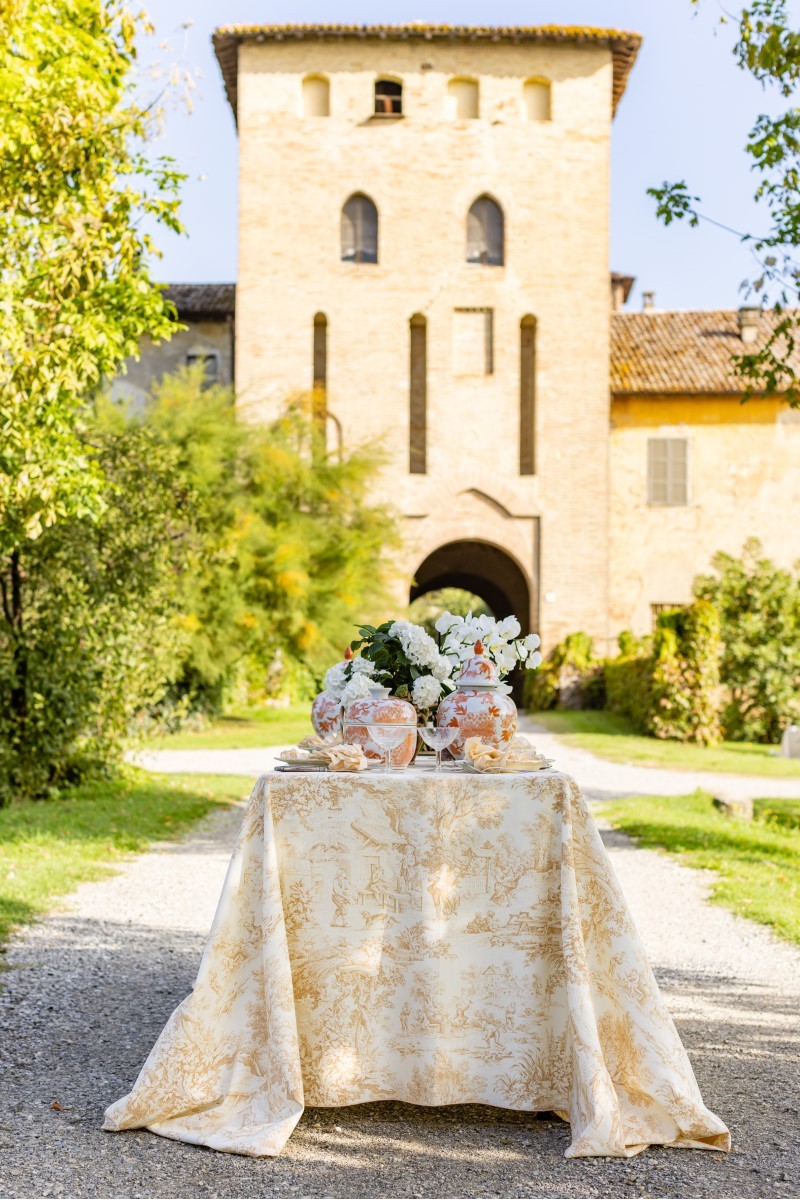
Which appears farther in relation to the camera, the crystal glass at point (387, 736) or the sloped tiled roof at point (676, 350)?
the sloped tiled roof at point (676, 350)

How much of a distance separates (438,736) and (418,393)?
2232 cm

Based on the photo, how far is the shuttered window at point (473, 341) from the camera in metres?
25.5

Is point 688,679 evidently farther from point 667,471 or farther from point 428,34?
point 428,34

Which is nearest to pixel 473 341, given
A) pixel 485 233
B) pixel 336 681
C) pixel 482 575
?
pixel 485 233

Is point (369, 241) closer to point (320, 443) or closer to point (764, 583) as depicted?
point (320, 443)

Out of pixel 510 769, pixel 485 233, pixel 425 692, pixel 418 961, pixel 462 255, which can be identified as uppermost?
pixel 485 233

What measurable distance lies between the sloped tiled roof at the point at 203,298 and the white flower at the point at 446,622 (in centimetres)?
2367

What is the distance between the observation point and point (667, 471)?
2636 centimetres

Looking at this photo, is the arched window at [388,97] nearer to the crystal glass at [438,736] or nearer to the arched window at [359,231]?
the arched window at [359,231]

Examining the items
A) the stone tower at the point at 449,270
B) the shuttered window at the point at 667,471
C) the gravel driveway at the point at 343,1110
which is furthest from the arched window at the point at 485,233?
the gravel driveway at the point at 343,1110

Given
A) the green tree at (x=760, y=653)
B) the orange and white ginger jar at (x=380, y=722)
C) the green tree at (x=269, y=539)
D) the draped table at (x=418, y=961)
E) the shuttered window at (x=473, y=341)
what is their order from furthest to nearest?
the shuttered window at (x=473, y=341), the green tree at (x=760, y=653), the green tree at (x=269, y=539), the orange and white ginger jar at (x=380, y=722), the draped table at (x=418, y=961)

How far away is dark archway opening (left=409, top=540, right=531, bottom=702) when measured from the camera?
27.3 metres

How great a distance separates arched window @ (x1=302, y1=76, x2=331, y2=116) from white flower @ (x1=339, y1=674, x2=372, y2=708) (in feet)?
77.7

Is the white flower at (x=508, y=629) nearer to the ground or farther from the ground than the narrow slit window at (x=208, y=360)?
Result: nearer to the ground
